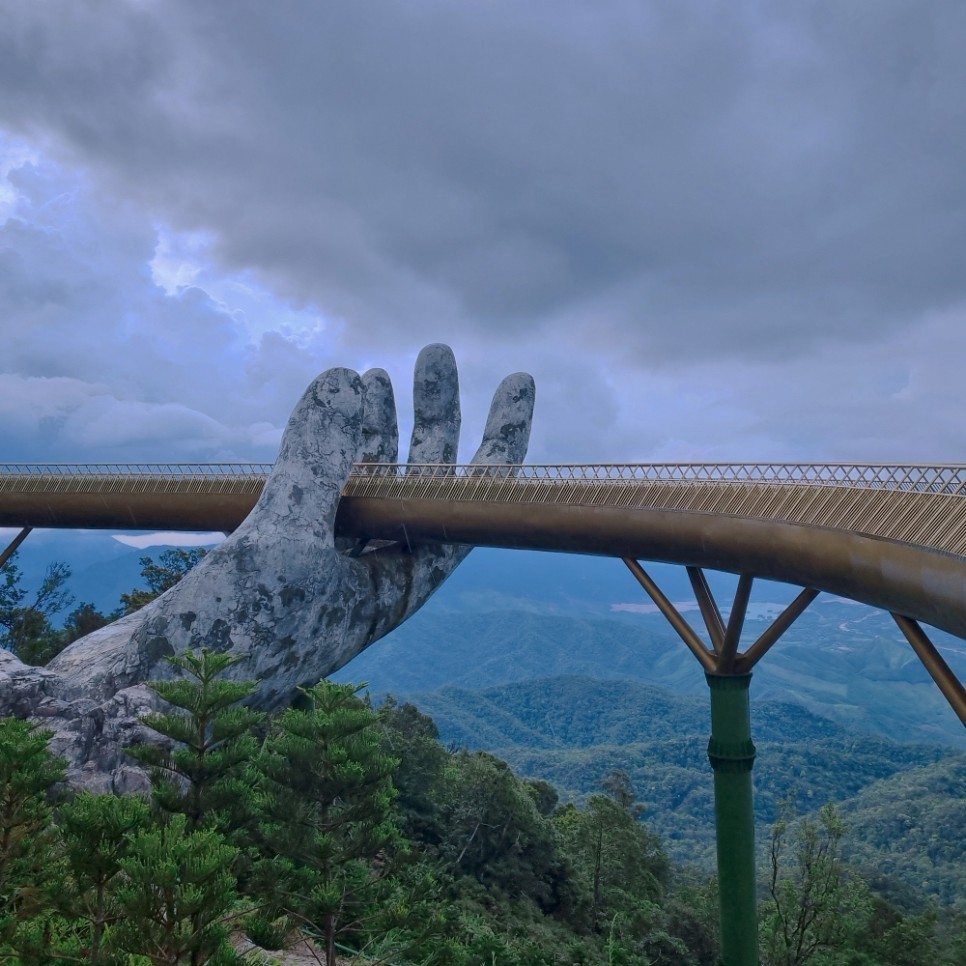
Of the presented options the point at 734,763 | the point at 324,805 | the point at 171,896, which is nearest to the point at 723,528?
the point at 734,763

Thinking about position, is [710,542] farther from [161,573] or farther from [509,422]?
[161,573]

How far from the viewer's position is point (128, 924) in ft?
21.9

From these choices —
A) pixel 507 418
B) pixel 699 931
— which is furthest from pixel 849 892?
pixel 507 418

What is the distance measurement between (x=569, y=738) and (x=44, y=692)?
166746 mm

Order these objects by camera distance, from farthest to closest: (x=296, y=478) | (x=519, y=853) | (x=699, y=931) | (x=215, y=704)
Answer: (x=699, y=931), (x=519, y=853), (x=296, y=478), (x=215, y=704)

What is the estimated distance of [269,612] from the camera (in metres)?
18.8

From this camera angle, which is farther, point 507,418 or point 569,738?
point 569,738

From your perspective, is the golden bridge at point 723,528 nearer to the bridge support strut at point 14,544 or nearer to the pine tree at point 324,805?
the bridge support strut at point 14,544

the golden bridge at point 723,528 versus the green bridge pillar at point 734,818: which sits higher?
the golden bridge at point 723,528

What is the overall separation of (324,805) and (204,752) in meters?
1.79

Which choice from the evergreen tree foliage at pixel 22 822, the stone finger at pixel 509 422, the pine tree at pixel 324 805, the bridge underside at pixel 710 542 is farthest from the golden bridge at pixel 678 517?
the evergreen tree foliage at pixel 22 822

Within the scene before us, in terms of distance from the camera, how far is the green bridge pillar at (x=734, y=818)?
52.2 feet

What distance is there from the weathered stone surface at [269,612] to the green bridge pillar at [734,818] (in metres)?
10.0

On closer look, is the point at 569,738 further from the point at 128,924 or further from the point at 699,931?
the point at 128,924
